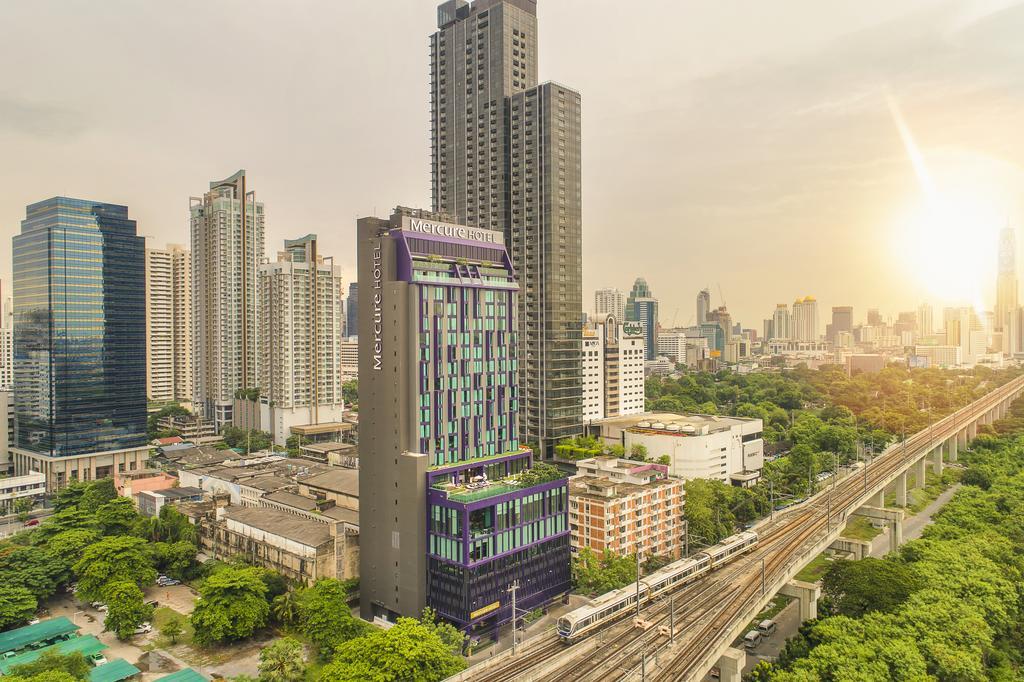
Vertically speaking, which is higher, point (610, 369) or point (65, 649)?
point (610, 369)

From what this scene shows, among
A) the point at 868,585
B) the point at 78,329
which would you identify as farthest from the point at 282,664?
the point at 78,329

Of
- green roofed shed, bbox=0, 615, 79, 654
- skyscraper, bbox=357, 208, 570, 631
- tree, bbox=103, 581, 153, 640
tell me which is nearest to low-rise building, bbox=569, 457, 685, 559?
skyscraper, bbox=357, 208, 570, 631

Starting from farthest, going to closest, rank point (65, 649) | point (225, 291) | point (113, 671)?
point (225, 291) < point (65, 649) < point (113, 671)

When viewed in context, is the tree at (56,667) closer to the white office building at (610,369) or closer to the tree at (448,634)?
the tree at (448,634)

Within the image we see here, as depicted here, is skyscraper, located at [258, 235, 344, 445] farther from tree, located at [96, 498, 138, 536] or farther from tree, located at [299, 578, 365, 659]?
tree, located at [299, 578, 365, 659]

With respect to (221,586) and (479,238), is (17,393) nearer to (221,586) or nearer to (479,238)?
(221,586)

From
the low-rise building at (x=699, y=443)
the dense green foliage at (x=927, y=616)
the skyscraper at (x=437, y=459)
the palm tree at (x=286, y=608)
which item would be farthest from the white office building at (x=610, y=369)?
→ the palm tree at (x=286, y=608)

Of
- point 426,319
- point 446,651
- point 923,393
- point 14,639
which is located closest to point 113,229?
point 14,639

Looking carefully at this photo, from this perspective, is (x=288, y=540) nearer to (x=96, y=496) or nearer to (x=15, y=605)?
(x=15, y=605)
